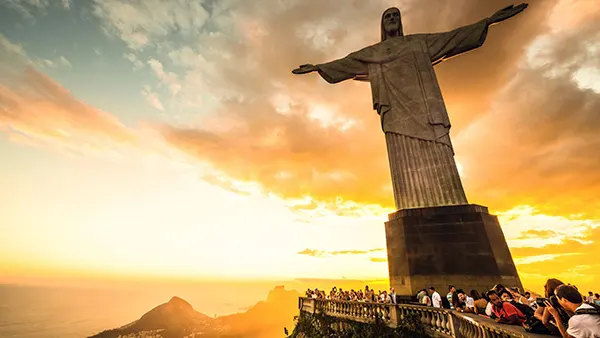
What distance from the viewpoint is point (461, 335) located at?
292 inches

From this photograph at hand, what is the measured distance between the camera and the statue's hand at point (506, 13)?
14.0 m

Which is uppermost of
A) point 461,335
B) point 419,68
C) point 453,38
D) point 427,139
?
point 453,38

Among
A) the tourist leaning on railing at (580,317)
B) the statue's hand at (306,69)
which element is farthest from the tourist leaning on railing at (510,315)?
the statue's hand at (306,69)

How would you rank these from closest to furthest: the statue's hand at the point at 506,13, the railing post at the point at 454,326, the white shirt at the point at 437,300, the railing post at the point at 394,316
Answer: the railing post at the point at 454,326 < the white shirt at the point at 437,300 < the railing post at the point at 394,316 < the statue's hand at the point at 506,13

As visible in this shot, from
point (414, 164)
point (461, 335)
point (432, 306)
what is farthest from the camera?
point (414, 164)

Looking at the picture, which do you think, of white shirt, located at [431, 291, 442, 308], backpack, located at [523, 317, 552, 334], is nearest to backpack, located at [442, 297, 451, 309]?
A: white shirt, located at [431, 291, 442, 308]

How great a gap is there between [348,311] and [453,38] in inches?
667

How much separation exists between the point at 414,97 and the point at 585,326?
1302 centimetres

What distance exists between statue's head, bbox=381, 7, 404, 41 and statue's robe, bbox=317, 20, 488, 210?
0.84m

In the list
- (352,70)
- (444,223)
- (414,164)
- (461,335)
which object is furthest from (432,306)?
(352,70)

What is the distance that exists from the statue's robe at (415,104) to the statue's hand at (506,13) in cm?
54

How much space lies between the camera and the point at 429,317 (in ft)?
29.3

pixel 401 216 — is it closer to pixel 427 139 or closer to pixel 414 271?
pixel 414 271

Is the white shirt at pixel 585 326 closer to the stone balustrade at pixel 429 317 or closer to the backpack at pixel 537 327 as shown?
the stone balustrade at pixel 429 317
